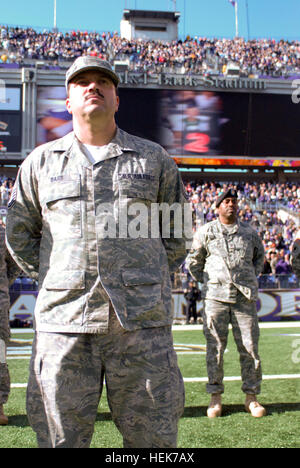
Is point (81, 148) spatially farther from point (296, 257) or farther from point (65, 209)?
point (296, 257)

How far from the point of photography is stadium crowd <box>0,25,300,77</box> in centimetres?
3403

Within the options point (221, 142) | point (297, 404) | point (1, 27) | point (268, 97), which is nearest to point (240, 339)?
point (297, 404)

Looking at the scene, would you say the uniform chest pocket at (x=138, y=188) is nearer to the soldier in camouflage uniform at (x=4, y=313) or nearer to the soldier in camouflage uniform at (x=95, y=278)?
the soldier in camouflage uniform at (x=95, y=278)

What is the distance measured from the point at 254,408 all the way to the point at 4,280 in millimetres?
2658

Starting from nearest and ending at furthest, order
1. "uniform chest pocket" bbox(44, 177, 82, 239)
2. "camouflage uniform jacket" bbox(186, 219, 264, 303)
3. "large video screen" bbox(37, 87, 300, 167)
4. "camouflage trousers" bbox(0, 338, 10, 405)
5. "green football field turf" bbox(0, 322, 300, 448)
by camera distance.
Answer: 1. "uniform chest pocket" bbox(44, 177, 82, 239)
2. "green football field turf" bbox(0, 322, 300, 448)
3. "camouflage trousers" bbox(0, 338, 10, 405)
4. "camouflage uniform jacket" bbox(186, 219, 264, 303)
5. "large video screen" bbox(37, 87, 300, 167)

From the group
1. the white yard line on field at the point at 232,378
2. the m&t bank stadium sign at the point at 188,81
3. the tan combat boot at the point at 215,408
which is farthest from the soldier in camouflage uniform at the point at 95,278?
the m&t bank stadium sign at the point at 188,81

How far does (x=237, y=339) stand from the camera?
5.14 m

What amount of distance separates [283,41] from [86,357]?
41099 millimetres

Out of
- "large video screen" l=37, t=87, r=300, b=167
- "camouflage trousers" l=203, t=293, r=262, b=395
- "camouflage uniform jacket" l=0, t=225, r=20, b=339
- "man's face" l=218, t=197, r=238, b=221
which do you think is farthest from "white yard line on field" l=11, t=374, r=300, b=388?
"large video screen" l=37, t=87, r=300, b=167

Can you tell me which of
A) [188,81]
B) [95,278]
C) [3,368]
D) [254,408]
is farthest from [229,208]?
[188,81]

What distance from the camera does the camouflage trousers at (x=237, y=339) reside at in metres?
5.01

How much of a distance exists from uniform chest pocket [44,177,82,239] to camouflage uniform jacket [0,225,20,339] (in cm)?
271

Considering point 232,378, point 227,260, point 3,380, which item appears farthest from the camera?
point 232,378

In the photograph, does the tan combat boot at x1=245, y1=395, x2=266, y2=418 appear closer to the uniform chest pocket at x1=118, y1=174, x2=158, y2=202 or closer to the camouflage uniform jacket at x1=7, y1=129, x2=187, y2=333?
the camouflage uniform jacket at x1=7, y1=129, x2=187, y2=333
